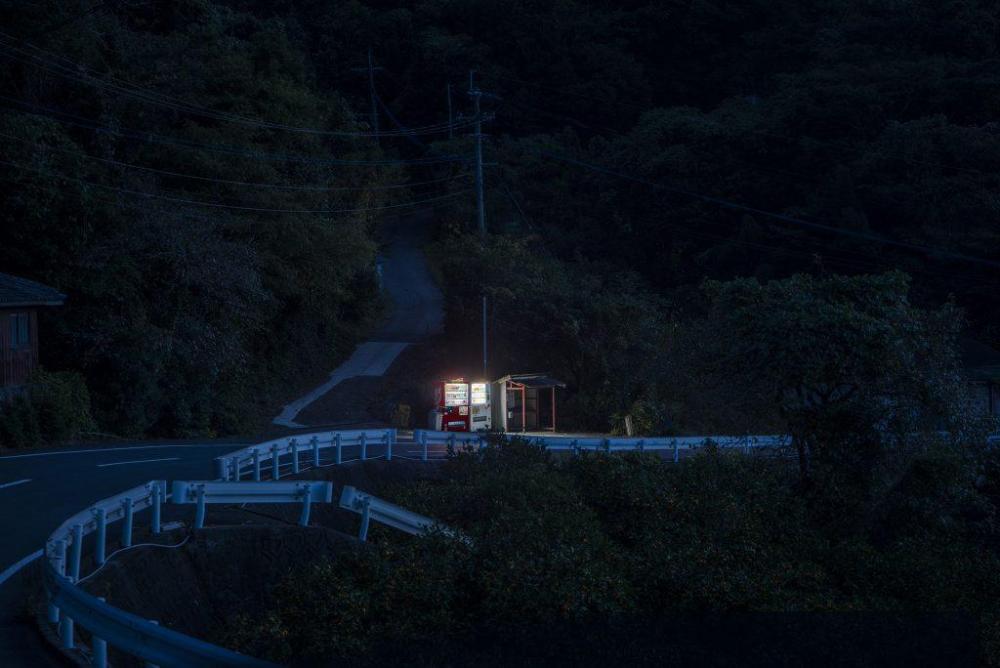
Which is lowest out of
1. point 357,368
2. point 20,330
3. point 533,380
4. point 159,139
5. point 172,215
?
point 533,380

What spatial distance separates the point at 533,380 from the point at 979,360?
48.4ft

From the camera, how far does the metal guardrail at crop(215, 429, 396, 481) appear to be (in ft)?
48.6

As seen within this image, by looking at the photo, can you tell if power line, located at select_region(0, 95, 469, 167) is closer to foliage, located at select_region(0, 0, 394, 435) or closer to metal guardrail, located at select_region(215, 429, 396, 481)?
foliage, located at select_region(0, 0, 394, 435)

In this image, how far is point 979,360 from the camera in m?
31.4

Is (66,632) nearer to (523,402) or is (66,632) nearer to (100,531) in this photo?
(100,531)

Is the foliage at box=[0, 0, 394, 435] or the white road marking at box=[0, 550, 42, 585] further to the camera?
the foliage at box=[0, 0, 394, 435]

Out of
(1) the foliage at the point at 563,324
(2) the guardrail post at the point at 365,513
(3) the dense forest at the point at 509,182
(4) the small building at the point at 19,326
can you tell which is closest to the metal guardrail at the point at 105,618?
(2) the guardrail post at the point at 365,513

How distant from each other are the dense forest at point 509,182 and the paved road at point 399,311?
1.19 m

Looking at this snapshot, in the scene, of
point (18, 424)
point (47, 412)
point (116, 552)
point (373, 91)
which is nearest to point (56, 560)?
point (116, 552)

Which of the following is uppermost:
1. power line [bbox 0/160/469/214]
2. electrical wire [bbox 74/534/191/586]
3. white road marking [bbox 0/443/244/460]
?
power line [bbox 0/160/469/214]

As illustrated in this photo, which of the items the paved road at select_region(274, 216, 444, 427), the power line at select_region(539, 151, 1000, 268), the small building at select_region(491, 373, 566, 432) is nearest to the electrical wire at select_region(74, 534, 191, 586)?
the small building at select_region(491, 373, 566, 432)

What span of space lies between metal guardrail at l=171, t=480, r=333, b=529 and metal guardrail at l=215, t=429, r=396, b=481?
316 cm

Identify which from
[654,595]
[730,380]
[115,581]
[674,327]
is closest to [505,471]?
[730,380]

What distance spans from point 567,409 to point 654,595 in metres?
21.5
